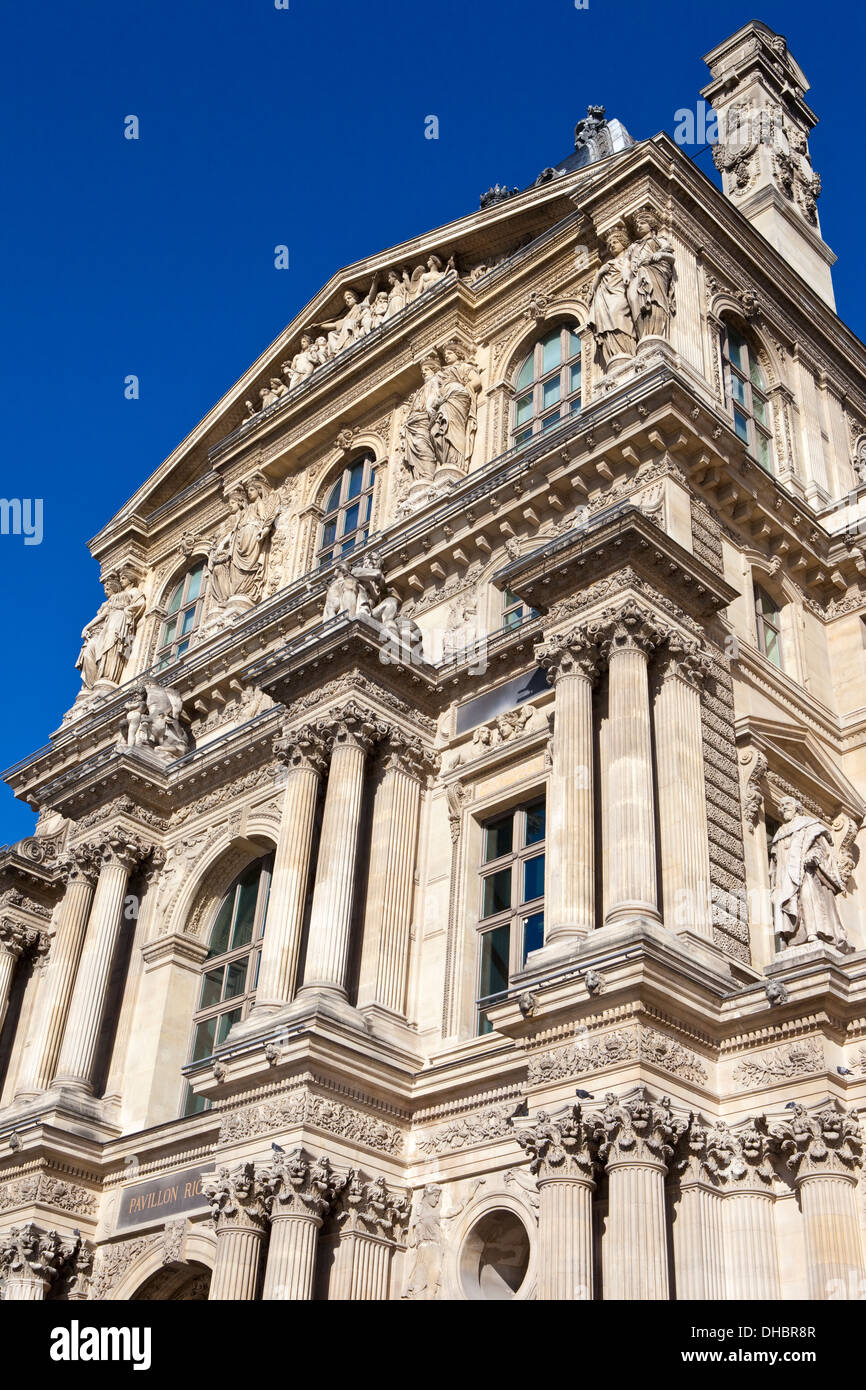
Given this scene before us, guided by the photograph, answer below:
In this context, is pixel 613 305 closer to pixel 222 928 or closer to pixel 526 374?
pixel 526 374

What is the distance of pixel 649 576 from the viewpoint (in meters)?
19.6

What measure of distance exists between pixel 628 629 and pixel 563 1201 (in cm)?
730

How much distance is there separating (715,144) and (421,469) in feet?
45.7

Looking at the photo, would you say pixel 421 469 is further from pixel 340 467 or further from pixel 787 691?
pixel 787 691

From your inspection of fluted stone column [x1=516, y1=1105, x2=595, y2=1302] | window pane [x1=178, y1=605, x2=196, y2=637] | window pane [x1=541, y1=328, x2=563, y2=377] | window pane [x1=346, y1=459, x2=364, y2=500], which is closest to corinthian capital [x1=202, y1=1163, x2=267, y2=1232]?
fluted stone column [x1=516, y1=1105, x2=595, y2=1302]

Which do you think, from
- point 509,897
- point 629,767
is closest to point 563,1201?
point 629,767

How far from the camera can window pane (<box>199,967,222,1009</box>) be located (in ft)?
82.4

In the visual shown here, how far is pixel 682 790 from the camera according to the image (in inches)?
724

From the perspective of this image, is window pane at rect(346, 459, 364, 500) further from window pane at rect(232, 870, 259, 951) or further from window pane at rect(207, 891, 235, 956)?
window pane at rect(207, 891, 235, 956)

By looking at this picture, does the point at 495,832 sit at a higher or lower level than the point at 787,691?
lower

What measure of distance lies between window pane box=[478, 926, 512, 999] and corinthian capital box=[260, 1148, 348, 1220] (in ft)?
11.4

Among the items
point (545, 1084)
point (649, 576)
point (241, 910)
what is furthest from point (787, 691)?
point (241, 910)

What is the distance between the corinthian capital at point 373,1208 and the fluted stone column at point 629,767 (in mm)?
4732

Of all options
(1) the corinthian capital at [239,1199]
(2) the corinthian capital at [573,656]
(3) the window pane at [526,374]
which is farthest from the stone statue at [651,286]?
(1) the corinthian capital at [239,1199]
